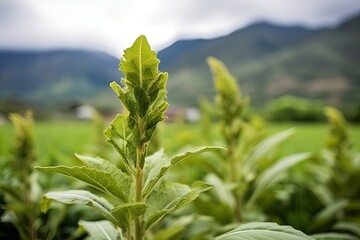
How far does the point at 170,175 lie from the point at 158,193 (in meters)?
1.95

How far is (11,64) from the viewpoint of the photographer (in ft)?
416

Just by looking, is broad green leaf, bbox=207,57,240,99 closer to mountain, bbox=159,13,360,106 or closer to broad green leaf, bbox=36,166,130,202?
broad green leaf, bbox=36,166,130,202

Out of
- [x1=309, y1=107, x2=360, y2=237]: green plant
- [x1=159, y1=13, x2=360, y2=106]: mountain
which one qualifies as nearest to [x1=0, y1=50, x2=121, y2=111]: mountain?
[x1=159, y1=13, x2=360, y2=106]: mountain

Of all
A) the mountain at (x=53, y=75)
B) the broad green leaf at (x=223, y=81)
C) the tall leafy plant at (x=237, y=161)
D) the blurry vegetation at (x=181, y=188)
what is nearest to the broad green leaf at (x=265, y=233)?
the blurry vegetation at (x=181, y=188)

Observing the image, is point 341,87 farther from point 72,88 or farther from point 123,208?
point 72,88

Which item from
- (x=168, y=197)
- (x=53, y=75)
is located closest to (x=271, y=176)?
(x=168, y=197)

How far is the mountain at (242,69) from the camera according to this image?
62688 mm

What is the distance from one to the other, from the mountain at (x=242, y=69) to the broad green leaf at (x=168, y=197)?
38.1m

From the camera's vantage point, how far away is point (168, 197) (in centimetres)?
139

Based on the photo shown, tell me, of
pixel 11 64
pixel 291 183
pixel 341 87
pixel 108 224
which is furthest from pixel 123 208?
pixel 11 64

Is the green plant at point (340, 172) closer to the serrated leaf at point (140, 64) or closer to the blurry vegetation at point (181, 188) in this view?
the blurry vegetation at point (181, 188)

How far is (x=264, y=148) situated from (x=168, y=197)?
5.22 ft

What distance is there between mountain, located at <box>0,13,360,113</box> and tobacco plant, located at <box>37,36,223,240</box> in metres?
38.2

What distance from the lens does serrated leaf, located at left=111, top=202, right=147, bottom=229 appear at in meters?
1.13
